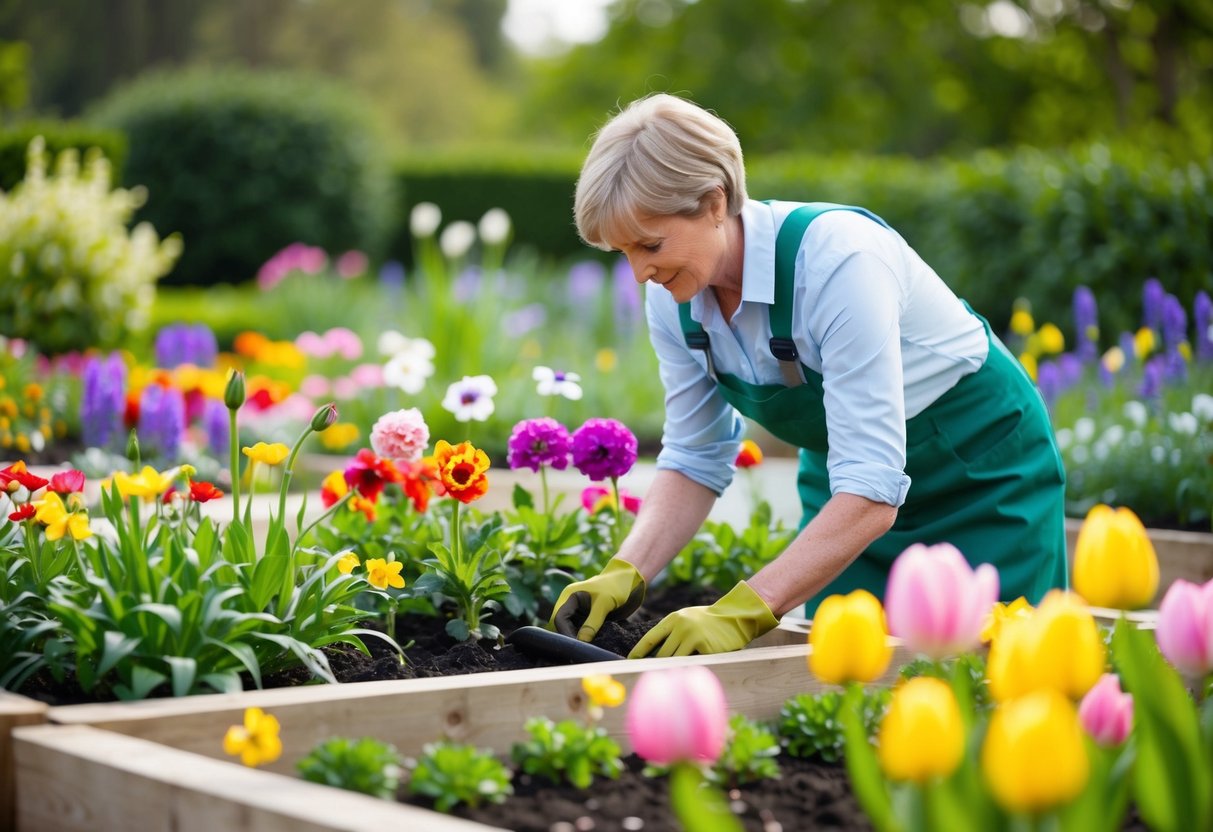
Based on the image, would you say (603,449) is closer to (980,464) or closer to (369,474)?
(369,474)

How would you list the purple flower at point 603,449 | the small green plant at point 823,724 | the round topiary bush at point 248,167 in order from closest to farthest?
the small green plant at point 823,724, the purple flower at point 603,449, the round topiary bush at point 248,167

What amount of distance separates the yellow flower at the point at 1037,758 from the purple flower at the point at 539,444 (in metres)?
1.88

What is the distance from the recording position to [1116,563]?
139 cm

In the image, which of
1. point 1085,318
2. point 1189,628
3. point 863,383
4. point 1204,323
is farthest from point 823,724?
point 1085,318

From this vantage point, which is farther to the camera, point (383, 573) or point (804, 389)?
point (804, 389)

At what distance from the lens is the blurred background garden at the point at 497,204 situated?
5.15m

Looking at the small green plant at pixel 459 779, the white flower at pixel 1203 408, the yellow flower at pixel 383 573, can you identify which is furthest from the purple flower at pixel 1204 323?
the small green plant at pixel 459 779

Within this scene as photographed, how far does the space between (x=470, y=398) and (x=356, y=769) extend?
1.47m

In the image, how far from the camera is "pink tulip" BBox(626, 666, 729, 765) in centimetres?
124

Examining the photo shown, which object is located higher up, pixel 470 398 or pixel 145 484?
pixel 470 398

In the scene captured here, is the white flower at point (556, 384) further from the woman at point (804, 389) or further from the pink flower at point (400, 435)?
the pink flower at point (400, 435)

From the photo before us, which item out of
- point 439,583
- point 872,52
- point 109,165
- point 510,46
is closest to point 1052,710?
point 439,583

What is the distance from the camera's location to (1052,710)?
1.09 meters

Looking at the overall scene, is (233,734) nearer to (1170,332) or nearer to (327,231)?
(1170,332)
